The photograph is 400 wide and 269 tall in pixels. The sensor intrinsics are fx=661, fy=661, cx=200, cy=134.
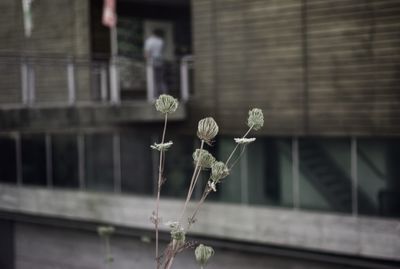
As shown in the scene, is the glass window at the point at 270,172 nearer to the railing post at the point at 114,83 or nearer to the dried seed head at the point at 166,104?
the railing post at the point at 114,83

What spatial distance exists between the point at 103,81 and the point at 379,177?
663 cm

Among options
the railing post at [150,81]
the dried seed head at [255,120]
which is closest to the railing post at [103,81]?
the railing post at [150,81]

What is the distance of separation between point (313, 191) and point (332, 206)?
52 centimetres

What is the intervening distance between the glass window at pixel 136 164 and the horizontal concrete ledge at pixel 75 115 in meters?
1.98

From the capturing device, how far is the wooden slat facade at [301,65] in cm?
1202

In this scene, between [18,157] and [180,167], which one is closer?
[180,167]

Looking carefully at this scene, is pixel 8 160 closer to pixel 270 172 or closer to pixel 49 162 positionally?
pixel 49 162

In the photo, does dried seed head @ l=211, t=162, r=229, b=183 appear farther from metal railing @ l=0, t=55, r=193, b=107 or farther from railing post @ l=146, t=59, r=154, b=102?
railing post @ l=146, t=59, r=154, b=102

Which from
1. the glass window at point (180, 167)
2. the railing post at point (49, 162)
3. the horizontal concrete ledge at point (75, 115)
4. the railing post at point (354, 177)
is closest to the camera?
the horizontal concrete ledge at point (75, 115)

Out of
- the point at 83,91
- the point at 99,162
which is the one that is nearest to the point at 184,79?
the point at 83,91

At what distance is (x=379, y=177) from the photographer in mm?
12281

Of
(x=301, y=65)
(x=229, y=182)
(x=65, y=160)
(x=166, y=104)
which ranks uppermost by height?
(x=301, y=65)

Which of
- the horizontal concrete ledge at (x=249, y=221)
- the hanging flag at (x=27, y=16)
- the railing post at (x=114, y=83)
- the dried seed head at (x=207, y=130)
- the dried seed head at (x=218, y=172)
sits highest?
the hanging flag at (x=27, y=16)

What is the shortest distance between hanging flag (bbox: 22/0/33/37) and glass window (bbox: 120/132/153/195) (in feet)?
→ 13.6
